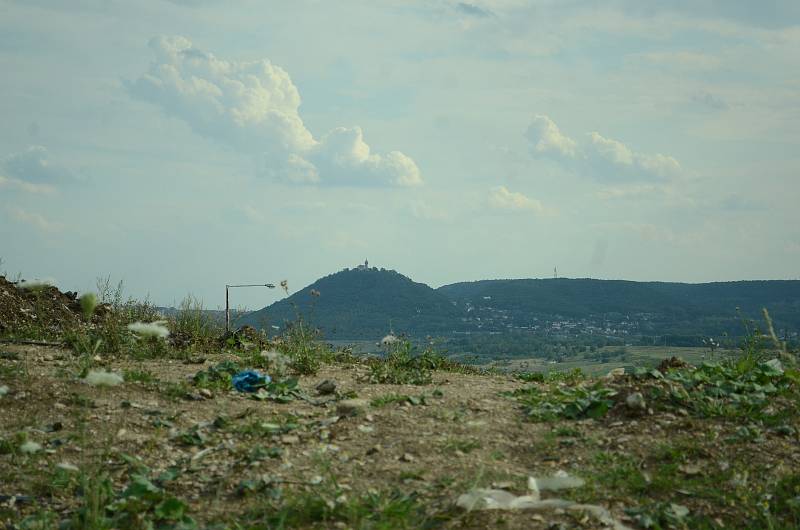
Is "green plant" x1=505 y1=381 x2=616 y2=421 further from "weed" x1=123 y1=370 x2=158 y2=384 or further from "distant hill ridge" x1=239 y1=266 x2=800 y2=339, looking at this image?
"distant hill ridge" x1=239 y1=266 x2=800 y2=339

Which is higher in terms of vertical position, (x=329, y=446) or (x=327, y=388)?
(x=327, y=388)

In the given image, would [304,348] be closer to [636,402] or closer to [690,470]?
[636,402]

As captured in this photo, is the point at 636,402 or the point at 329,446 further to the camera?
the point at 636,402

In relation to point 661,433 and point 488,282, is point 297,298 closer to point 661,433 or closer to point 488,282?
point 488,282

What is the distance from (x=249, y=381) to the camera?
686cm

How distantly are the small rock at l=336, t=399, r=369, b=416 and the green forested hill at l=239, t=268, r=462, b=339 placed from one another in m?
46.0

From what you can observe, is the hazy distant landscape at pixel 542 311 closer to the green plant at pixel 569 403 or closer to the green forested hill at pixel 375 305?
the green forested hill at pixel 375 305

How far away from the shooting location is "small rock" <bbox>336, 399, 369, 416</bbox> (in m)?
5.93

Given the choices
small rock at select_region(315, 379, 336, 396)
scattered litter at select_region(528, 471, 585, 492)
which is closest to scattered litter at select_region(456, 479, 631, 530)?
scattered litter at select_region(528, 471, 585, 492)

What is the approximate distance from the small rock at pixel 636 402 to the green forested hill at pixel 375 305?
46452 millimetres

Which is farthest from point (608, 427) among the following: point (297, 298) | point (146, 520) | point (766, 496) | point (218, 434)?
point (297, 298)

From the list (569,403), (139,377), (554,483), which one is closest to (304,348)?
(139,377)

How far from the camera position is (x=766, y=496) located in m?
4.34

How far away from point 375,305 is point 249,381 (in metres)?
52.6
